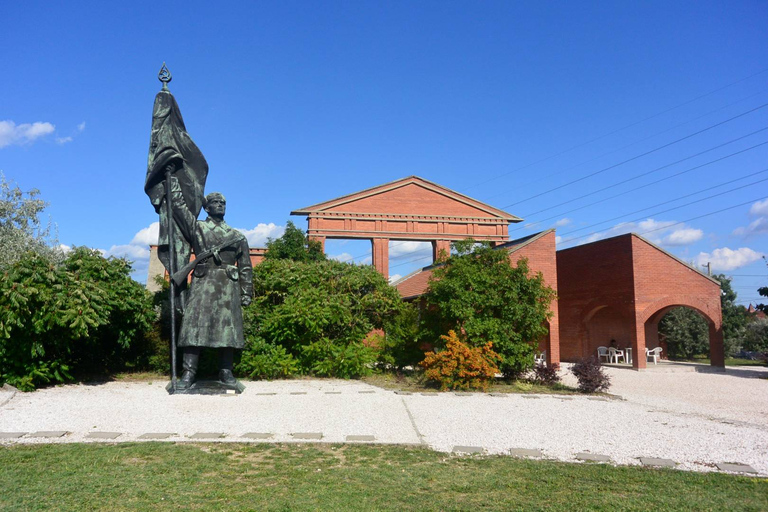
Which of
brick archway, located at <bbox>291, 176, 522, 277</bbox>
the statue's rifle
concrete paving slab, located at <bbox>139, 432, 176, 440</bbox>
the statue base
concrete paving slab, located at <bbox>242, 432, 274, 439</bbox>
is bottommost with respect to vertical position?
concrete paving slab, located at <bbox>242, 432, 274, 439</bbox>

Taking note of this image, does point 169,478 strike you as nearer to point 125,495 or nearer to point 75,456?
point 125,495

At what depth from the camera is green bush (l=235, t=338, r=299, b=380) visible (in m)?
12.1

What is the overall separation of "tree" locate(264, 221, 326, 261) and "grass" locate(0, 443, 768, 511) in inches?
799

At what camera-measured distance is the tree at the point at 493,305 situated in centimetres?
1202

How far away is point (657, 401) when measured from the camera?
1116 cm

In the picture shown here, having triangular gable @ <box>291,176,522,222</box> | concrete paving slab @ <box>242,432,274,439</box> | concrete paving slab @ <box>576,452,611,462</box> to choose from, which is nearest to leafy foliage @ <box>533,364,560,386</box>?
concrete paving slab @ <box>576,452,611,462</box>

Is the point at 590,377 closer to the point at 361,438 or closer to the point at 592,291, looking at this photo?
the point at 361,438

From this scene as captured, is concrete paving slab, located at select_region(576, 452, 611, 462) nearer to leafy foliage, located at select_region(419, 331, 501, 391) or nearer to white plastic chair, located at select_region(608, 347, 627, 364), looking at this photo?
leafy foliage, located at select_region(419, 331, 501, 391)

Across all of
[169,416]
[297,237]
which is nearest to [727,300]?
[297,237]

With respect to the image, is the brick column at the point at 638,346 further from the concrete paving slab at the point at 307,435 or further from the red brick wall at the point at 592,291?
the concrete paving slab at the point at 307,435

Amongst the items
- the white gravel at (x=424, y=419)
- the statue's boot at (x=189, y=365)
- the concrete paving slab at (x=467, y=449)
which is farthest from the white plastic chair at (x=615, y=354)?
the concrete paving slab at (x=467, y=449)

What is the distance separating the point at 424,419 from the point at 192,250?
569cm

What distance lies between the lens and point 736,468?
5.63m

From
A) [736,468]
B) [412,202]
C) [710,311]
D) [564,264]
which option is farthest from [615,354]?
[736,468]
